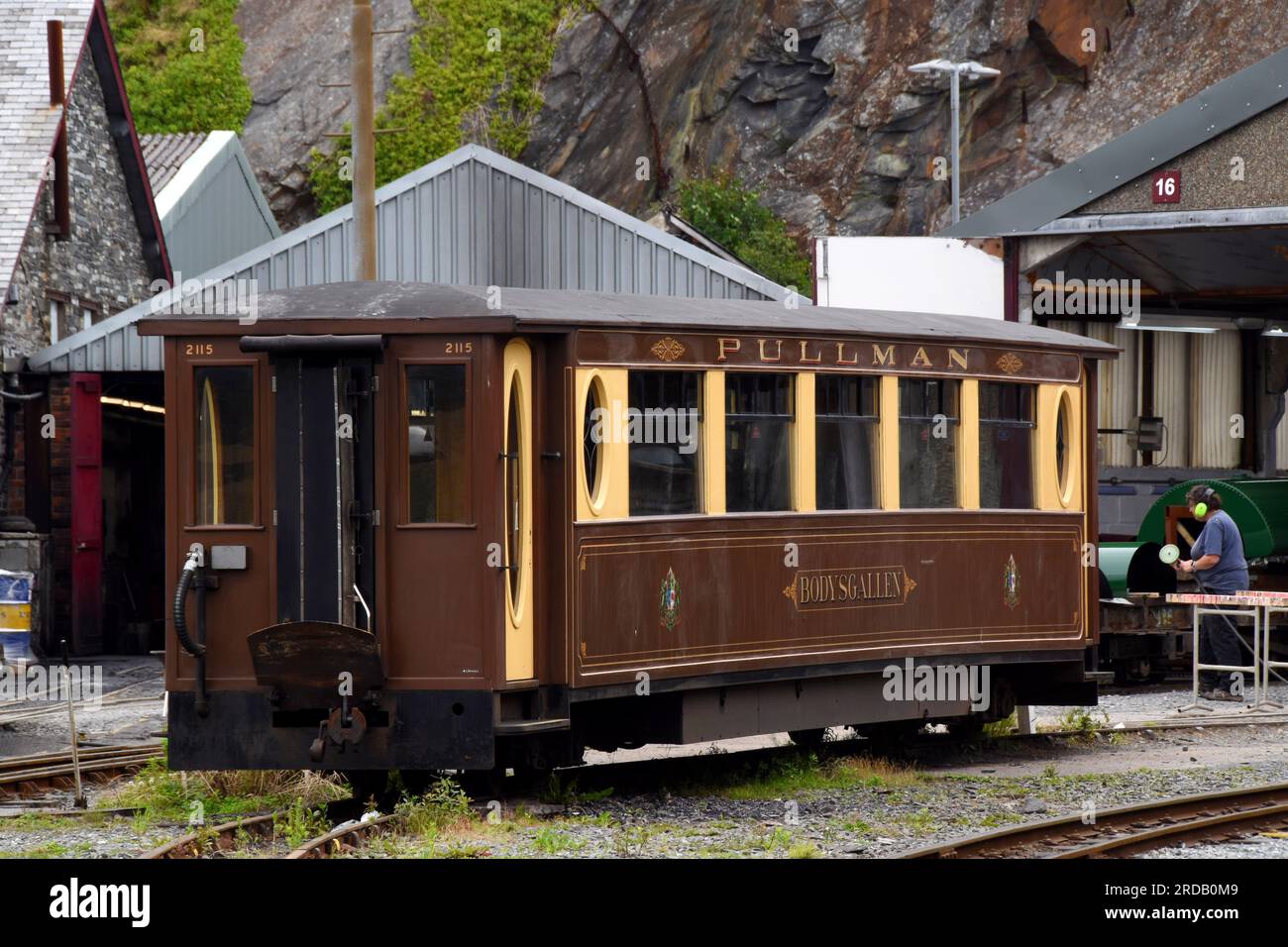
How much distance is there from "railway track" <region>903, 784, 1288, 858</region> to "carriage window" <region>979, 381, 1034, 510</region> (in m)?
2.89

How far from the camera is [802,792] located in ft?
39.3

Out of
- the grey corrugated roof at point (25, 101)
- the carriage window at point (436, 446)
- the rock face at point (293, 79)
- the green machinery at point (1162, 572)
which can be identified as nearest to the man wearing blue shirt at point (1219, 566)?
the green machinery at point (1162, 572)

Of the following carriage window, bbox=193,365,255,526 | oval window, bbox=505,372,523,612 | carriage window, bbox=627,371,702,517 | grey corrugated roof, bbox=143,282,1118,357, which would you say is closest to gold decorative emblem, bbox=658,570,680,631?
carriage window, bbox=627,371,702,517

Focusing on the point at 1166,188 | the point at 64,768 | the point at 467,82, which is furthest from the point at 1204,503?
the point at 467,82

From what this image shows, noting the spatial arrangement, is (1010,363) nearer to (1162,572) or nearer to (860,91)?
(1162,572)

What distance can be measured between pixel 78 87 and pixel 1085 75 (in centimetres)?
2623

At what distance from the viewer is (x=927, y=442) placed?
43.0ft

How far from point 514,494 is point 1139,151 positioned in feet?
43.1

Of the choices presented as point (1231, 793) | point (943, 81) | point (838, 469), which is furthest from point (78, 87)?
point (943, 81)

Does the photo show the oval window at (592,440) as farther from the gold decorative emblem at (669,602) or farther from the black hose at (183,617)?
the black hose at (183,617)

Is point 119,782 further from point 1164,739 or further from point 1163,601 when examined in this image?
point 1163,601

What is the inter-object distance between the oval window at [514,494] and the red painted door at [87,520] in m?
14.3

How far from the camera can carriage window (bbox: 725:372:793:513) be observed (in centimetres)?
1180

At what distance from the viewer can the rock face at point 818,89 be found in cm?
4409
